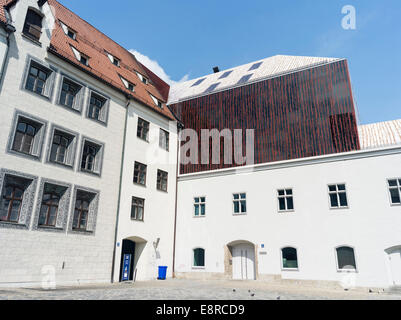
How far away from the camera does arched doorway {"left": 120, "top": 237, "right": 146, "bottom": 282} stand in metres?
21.5

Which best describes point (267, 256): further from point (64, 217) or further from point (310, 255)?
point (64, 217)

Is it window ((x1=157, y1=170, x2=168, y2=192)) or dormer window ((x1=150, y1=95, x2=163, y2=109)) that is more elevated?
dormer window ((x1=150, y1=95, x2=163, y2=109))

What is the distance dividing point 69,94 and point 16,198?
727cm

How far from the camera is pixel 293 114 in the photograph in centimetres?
2378

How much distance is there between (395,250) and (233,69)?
940 inches

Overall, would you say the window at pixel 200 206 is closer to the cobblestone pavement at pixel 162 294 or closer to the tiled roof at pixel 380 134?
the cobblestone pavement at pixel 162 294

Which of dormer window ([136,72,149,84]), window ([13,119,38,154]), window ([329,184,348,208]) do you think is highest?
dormer window ([136,72,149,84])

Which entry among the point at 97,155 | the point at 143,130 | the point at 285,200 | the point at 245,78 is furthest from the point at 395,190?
the point at 97,155

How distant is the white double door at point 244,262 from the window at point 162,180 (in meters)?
Result: 7.67

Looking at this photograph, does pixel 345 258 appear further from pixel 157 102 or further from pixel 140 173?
pixel 157 102

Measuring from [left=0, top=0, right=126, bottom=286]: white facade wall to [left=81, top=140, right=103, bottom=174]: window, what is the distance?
1.44 ft

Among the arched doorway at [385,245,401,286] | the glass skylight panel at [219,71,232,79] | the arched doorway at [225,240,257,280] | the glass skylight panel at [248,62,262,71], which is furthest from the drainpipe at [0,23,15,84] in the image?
the arched doorway at [385,245,401,286]

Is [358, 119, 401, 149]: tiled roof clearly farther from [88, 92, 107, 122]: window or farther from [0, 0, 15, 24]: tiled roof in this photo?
[0, 0, 15, 24]: tiled roof

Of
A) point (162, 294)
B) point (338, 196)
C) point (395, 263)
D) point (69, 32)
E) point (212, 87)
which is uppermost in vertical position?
point (212, 87)
